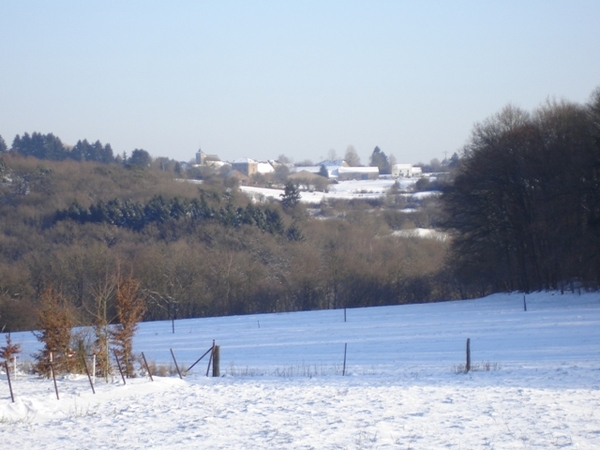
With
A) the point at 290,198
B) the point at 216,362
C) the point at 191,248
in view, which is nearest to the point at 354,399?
the point at 216,362

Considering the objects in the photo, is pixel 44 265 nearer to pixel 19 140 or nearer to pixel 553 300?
pixel 553 300

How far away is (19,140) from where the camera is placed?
6501 inches

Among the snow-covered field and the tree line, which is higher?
the tree line

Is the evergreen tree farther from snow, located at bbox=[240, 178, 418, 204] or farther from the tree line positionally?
the tree line

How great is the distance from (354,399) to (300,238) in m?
63.8

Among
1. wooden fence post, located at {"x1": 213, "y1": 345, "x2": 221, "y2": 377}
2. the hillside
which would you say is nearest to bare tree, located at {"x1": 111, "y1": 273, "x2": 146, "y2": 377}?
wooden fence post, located at {"x1": 213, "y1": 345, "x2": 221, "y2": 377}

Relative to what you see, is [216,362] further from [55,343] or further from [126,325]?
[55,343]

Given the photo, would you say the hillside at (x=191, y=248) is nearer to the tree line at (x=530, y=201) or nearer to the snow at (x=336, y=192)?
the snow at (x=336, y=192)

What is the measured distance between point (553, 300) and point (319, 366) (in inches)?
818

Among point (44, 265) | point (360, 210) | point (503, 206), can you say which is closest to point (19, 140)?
point (360, 210)

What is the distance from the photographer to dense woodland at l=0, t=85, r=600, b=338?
38.3 meters

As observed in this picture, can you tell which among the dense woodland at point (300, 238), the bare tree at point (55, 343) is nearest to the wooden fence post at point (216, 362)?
the dense woodland at point (300, 238)

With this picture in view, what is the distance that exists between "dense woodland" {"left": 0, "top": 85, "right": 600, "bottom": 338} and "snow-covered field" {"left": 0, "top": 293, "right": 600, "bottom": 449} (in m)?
5.03

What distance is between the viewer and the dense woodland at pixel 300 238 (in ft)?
126
